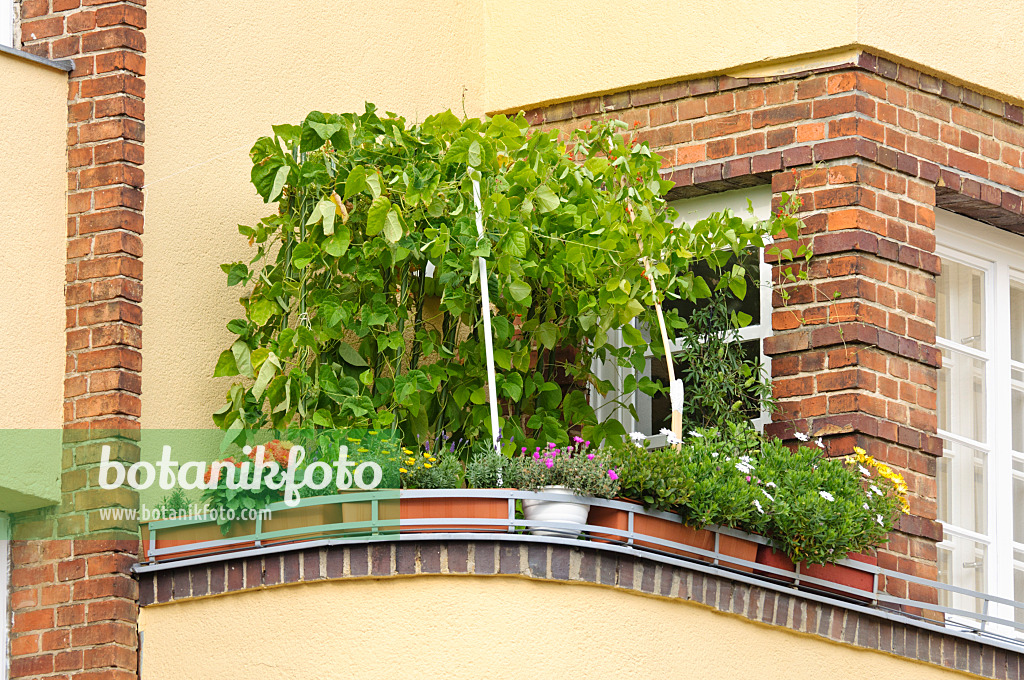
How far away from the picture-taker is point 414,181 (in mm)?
6297

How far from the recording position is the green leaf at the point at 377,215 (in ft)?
20.3

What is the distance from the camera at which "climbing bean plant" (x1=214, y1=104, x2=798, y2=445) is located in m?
6.28

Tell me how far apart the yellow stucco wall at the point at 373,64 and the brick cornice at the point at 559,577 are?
784mm

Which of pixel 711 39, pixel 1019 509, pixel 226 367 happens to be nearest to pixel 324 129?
pixel 226 367

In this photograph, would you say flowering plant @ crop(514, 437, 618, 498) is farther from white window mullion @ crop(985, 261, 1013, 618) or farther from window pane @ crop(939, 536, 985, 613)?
white window mullion @ crop(985, 261, 1013, 618)

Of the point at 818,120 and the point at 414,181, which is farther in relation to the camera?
the point at 818,120

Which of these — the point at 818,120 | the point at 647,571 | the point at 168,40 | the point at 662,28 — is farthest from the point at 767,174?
the point at 168,40

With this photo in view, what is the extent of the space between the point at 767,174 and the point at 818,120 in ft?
1.08

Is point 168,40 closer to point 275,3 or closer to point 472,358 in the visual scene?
point 275,3

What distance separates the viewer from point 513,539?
561 cm

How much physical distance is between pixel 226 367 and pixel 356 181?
921mm

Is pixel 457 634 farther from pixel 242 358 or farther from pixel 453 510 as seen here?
pixel 242 358

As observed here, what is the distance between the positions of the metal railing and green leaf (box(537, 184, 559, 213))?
1.24 metres

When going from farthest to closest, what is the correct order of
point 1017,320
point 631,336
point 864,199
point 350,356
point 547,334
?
point 1017,320 < point 864,199 < point 547,334 < point 631,336 < point 350,356
